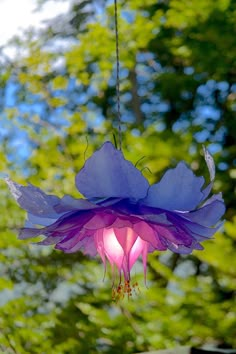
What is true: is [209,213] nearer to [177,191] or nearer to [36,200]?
[177,191]

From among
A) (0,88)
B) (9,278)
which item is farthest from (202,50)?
(9,278)

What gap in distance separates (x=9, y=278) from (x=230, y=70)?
1.35 m

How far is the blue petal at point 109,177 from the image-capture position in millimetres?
515

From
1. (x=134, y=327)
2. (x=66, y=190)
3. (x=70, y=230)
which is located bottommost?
(x=134, y=327)

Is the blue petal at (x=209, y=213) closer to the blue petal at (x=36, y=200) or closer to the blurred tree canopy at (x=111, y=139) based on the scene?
the blue petal at (x=36, y=200)

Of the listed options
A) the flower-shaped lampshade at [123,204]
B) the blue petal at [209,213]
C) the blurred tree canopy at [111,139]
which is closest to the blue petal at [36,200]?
the flower-shaped lampshade at [123,204]

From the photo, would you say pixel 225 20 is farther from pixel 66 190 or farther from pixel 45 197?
pixel 45 197

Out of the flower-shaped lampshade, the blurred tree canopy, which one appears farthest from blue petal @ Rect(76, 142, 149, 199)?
the blurred tree canopy

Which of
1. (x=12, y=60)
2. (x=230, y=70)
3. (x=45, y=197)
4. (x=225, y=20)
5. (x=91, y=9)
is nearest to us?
(x=45, y=197)

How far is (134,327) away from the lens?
2447 millimetres

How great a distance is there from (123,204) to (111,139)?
80.4 inches

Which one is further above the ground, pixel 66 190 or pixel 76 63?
pixel 76 63

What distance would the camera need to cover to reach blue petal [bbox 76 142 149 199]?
515 mm

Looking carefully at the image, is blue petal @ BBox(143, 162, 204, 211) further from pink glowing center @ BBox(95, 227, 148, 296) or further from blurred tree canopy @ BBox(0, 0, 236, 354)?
blurred tree canopy @ BBox(0, 0, 236, 354)
